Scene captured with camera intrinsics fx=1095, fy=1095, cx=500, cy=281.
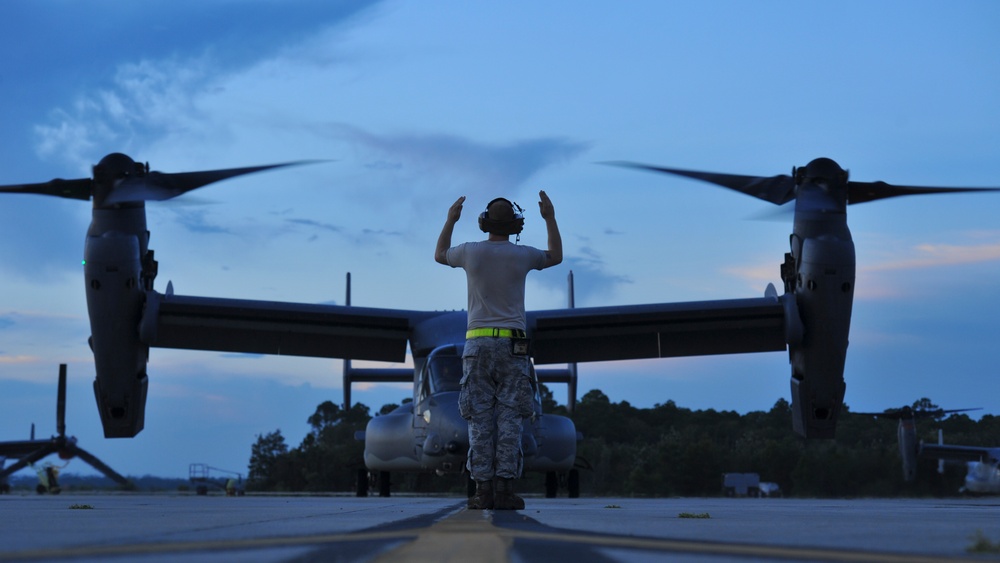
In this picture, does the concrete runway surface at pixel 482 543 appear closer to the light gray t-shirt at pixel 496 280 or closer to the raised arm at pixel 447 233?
the light gray t-shirt at pixel 496 280

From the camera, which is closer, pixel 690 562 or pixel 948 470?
pixel 690 562

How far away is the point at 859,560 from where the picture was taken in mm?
2629

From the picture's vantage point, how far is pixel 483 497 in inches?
282

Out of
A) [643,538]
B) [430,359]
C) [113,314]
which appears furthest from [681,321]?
[643,538]

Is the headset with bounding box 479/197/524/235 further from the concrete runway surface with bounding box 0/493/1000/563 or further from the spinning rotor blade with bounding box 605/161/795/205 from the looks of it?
the spinning rotor blade with bounding box 605/161/795/205

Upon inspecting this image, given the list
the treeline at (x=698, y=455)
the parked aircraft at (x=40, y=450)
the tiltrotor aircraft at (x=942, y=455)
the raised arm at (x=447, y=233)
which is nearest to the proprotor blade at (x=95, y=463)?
the parked aircraft at (x=40, y=450)

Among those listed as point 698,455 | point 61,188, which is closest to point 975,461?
point 698,455

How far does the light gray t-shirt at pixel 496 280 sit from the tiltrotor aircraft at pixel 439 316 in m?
6.75

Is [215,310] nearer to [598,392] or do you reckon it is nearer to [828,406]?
[828,406]

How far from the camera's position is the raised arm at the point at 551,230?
7344mm

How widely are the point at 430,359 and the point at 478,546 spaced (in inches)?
484

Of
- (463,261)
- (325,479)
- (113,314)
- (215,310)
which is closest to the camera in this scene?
(463,261)

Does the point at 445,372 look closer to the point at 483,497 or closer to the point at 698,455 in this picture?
the point at 483,497

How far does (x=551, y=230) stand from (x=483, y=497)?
1.82 meters
